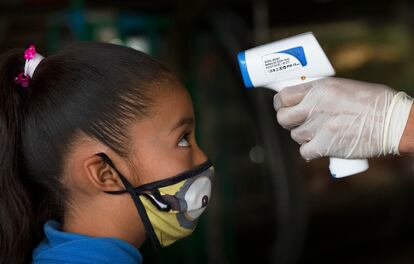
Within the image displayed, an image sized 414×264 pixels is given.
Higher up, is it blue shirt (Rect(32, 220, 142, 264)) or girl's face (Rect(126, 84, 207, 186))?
girl's face (Rect(126, 84, 207, 186))

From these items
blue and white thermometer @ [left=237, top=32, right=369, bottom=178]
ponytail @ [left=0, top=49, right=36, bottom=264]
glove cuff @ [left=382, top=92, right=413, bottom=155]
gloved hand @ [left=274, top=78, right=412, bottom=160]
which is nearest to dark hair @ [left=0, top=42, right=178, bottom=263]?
ponytail @ [left=0, top=49, right=36, bottom=264]

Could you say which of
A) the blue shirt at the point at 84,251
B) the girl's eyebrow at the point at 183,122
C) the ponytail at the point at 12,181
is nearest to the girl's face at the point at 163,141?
the girl's eyebrow at the point at 183,122

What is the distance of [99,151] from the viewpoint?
149 cm

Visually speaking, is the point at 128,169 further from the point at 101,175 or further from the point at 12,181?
the point at 12,181

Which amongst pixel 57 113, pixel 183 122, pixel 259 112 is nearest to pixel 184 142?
pixel 183 122

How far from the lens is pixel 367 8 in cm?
626

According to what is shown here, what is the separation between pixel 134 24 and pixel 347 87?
2639 millimetres

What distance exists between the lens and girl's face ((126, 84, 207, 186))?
1.51m

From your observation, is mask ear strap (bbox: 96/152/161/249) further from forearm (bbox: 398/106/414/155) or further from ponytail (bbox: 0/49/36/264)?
forearm (bbox: 398/106/414/155)

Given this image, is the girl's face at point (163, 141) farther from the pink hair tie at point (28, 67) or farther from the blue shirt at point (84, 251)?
the pink hair tie at point (28, 67)

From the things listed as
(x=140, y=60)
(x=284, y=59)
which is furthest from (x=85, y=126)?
(x=284, y=59)

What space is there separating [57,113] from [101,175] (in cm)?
19

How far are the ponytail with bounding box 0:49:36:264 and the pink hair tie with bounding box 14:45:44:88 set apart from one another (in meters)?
0.02

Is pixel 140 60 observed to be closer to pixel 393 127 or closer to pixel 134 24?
pixel 393 127
